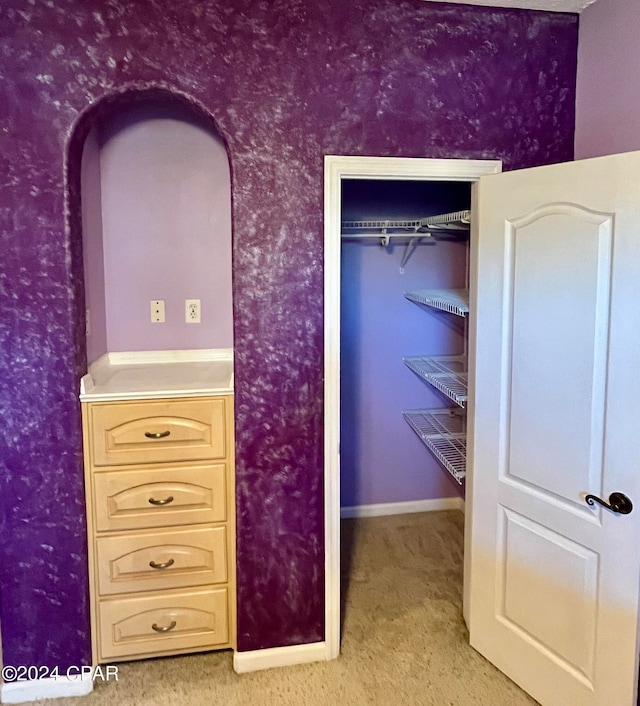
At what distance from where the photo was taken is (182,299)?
105 inches

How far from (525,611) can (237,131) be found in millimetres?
2020

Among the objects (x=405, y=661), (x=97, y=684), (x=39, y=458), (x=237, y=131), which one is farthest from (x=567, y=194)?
(x=97, y=684)

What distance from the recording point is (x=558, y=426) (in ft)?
6.52

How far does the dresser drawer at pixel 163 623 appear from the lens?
Answer: 2311mm

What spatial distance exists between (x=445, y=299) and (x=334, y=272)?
898mm

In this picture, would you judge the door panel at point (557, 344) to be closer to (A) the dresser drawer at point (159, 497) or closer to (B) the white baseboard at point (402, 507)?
(A) the dresser drawer at point (159, 497)

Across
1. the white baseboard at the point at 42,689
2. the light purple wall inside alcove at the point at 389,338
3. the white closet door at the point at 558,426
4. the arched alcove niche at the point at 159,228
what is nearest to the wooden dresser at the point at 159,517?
the white baseboard at the point at 42,689

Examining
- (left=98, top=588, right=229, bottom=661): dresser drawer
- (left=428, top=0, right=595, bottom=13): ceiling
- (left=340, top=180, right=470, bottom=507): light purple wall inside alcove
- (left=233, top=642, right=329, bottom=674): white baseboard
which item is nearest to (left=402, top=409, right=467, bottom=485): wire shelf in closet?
(left=340, top=180, right=470, bottom=507): light purple wall inside alcove

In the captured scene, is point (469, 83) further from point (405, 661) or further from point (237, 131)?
point (405, 661)

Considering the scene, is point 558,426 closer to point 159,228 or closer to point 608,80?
point 608,80

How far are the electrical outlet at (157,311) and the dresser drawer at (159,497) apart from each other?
70 centimetres

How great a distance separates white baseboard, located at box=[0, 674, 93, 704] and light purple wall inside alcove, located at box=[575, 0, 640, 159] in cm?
281

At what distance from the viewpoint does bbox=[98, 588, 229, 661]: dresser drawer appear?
91.0 inches

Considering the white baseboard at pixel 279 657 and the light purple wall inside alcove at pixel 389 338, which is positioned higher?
the light purple wall inside alcove at pixel 389 338
